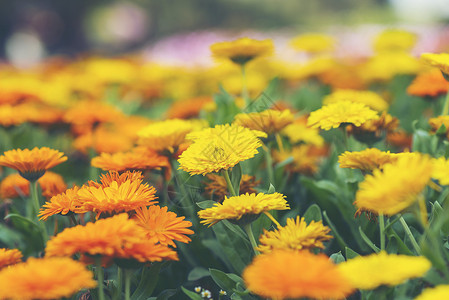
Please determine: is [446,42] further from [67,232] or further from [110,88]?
[67,232]

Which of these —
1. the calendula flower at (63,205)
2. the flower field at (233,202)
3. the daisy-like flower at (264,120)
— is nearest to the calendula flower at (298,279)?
the flower field at (233,202)

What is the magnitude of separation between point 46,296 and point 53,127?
4.32 ft

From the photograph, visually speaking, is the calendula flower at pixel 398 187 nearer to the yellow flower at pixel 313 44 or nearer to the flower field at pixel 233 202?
the flower field at pixel 233 202

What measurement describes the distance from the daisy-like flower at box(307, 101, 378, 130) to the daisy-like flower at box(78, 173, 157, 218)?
0.49 m

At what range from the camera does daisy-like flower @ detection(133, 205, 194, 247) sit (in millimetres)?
996

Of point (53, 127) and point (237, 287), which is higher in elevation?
point (53, 127)

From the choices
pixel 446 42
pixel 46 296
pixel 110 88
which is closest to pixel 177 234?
pixel 46 296

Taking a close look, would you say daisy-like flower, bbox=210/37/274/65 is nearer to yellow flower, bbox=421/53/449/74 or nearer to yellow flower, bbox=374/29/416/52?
yellow flower, bbox=421/53/449/74

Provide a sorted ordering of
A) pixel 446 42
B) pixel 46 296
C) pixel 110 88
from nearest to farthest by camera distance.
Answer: pixel 46 296 < pixel 110 88 < pixel 446 42

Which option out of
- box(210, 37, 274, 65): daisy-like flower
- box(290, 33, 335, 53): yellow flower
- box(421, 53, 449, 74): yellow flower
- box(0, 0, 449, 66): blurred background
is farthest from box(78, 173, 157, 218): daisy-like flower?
box(0, 0, 449, 66): blurred background

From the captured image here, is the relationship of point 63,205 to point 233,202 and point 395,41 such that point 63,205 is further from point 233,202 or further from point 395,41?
point 395,41

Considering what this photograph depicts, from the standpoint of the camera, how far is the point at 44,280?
30.7 inches

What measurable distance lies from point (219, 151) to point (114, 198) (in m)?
0.26

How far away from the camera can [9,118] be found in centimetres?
174
